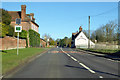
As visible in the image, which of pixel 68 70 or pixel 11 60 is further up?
pixel 11 60

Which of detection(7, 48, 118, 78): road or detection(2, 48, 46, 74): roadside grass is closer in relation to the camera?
detection(7, 48, 118, 78): road

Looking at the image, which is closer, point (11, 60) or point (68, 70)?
point (68, 70)

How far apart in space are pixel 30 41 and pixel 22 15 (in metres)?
10.6

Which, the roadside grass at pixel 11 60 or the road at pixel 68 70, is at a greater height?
the roadside grass at pixel 11 60

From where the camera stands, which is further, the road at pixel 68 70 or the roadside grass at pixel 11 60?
the roadside grass at pixel 11 60

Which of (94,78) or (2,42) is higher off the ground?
(2,42)

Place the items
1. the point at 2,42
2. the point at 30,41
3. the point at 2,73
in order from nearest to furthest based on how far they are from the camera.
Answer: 1. the point at 2,73
2. the point at 2,42
3. the point at 30,41

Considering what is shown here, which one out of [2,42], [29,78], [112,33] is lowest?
[29,78]

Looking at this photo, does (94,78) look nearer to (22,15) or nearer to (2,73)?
(2,73)

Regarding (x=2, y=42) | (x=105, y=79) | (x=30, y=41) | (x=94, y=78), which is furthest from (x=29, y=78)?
(x=30, y=41)

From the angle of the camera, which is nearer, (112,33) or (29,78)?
(29,78)

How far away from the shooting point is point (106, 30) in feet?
205

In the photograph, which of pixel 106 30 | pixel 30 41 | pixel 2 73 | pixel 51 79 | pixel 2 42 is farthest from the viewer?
pixel 106 30

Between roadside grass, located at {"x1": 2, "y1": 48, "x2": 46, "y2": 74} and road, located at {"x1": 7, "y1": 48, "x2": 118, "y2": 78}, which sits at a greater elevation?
roadside grass, located at {"x1": 2, "y1": 48, "x2": 46, "y2": 74}
